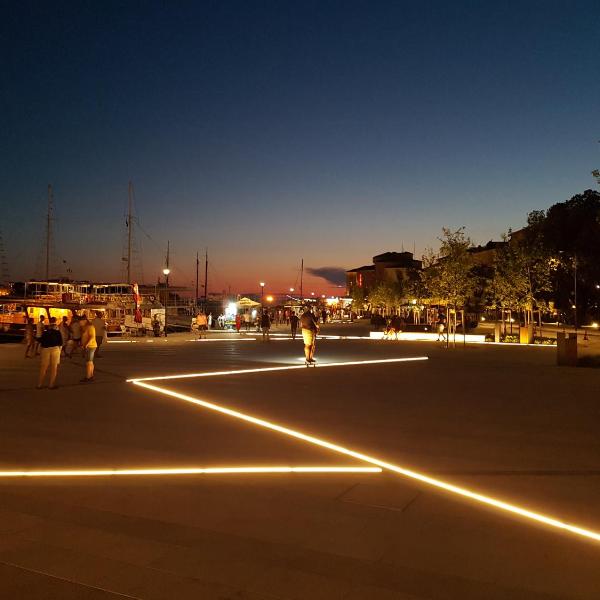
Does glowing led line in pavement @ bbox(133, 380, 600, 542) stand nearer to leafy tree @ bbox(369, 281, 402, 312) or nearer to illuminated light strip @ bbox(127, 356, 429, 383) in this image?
illuminated light strip @ bbox(127, 356, 429, 383)

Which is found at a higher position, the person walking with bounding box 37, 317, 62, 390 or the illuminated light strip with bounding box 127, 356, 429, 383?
the person walking with bounding box 37, 317, 62, 390

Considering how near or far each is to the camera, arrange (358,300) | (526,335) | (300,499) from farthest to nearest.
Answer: (358,300), (526,335), (300,499)

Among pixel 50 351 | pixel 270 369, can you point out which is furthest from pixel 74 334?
pixel 50 351

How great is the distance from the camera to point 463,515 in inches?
199

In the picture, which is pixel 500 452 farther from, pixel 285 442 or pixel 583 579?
pixel 583 579

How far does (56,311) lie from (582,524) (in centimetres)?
3785

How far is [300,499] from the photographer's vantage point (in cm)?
551

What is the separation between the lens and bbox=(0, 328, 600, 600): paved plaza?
3.88 metres

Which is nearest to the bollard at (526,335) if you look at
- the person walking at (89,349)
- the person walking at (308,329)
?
the person walking at (308,329)

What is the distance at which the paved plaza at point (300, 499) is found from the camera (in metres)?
3.88

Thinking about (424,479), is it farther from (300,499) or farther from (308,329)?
(308,329)

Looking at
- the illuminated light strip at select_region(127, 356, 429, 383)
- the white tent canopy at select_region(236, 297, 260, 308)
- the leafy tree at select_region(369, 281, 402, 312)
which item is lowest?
the illuminated light strip at select_region(127, 356, 429, 383)

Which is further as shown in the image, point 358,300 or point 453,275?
point 358,300

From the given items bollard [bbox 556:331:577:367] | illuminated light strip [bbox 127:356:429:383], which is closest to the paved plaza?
illuminated light strip [bbox 127:356:429:383]
